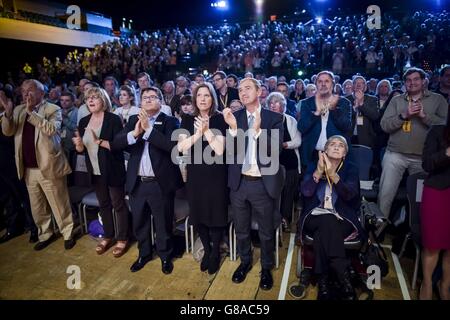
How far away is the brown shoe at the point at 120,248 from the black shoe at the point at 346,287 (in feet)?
6.90

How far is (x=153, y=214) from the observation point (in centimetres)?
276

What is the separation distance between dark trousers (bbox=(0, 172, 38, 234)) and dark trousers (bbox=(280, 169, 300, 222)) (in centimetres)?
285

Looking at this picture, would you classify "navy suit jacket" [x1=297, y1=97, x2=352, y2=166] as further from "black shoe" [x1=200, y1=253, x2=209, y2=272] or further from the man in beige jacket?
the man in beige jacket

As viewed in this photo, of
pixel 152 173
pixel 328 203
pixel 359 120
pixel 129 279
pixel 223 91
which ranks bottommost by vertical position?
pixel 129 279

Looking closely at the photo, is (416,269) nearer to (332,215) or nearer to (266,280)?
(332,215)

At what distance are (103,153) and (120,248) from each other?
101 centimetres

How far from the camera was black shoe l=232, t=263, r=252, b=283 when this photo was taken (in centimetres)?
259

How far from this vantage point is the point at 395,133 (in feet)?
10.3

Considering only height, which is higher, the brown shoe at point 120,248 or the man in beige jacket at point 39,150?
the man in beige jacket at point 39,150

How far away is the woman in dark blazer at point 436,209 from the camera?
210 centimetres

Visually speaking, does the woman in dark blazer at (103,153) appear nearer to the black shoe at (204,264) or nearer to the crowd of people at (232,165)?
the crowd of people at (232,165)

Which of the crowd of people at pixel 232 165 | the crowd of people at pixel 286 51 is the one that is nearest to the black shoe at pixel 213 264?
the crowd of people at pixel 232 165

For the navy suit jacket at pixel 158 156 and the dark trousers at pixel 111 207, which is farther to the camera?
the dark trousers at pixel 111 207

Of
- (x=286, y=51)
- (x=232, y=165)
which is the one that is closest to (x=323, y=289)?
(x=232, y=165)
